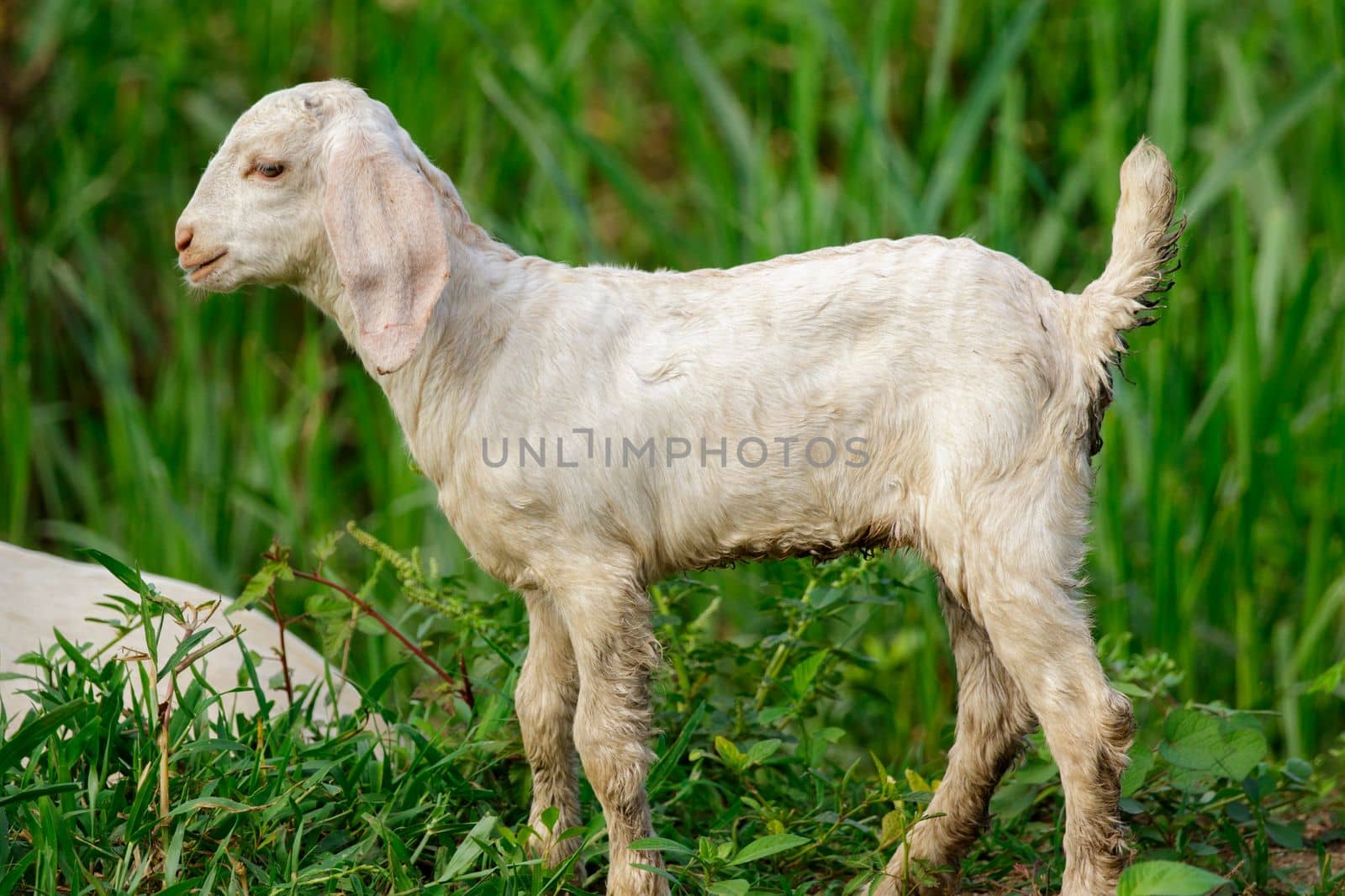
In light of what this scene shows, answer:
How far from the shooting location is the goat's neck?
2.55m

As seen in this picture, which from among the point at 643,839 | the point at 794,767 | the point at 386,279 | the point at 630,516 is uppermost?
the point at 386,279

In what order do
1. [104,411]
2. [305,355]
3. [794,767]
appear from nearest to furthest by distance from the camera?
[794,767] → [305,355] → [104,411]

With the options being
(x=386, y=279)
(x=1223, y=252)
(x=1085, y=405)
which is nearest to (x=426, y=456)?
(x=386, y=279)

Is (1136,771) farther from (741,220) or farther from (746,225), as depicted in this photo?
(741,220)

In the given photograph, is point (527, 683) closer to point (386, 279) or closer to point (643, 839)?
point (643, 839)

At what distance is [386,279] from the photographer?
2.39 m

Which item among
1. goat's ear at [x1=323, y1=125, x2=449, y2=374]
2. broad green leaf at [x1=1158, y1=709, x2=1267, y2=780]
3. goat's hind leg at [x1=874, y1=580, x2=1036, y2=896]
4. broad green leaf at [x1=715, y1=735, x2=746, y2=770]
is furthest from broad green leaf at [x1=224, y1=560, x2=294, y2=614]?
broad green leaf at [x1=1158, y1=709, x2=1267, y2=780]

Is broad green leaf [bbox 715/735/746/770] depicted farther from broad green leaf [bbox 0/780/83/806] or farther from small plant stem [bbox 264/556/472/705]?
broad green leaf [bbox 0/780/83/806]

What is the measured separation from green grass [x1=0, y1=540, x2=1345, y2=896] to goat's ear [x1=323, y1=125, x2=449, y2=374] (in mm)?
624

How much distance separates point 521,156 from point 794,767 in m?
2.91

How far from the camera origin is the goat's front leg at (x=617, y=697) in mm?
2451

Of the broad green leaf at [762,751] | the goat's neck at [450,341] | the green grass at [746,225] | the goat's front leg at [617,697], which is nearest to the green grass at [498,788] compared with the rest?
the broad green leaf at [762,751]

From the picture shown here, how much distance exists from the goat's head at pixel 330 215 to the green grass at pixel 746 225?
1.07m

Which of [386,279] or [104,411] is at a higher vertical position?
[386,279]
